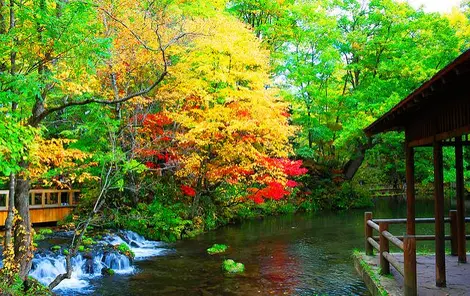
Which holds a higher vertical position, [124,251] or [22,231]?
[22,231]

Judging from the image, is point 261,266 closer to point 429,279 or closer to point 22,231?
point 429,279

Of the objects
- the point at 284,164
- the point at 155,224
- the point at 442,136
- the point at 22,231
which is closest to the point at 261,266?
the point at 155,224

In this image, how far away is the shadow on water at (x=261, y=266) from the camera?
33.9 feet

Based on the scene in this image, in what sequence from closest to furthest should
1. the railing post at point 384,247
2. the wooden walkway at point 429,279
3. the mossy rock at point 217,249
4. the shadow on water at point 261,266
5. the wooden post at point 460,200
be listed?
the wooden walkway at point 429,279 → the wooden post at point 460,200 → the railing post at point 384,247 → the shadow on water at point 261,266 → the mossy rock at point 217,249

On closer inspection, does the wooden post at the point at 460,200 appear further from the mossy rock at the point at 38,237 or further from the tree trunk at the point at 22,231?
the mossy rock at the point at 38,237

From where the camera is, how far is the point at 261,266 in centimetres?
1263

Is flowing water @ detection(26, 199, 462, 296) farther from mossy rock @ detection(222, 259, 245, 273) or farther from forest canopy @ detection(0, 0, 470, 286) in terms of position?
forest canopy @ detection(0, 0, 470, 286)

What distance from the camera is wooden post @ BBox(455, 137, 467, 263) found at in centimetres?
828

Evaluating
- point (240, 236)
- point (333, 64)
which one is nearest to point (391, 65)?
point (333, 64)

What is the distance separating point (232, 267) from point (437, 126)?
7.19m

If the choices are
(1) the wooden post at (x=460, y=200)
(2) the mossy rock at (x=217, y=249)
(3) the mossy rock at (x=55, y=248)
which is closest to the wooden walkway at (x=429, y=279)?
(1) the wooden post at (x=460, y=200)

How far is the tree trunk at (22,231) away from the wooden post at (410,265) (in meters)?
7.26

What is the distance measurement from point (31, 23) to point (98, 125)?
11.8ft

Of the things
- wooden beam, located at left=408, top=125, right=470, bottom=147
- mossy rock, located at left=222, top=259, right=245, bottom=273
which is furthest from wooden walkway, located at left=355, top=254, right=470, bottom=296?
mossy rock, located at left=222, top=259, right=245, bottom=273
